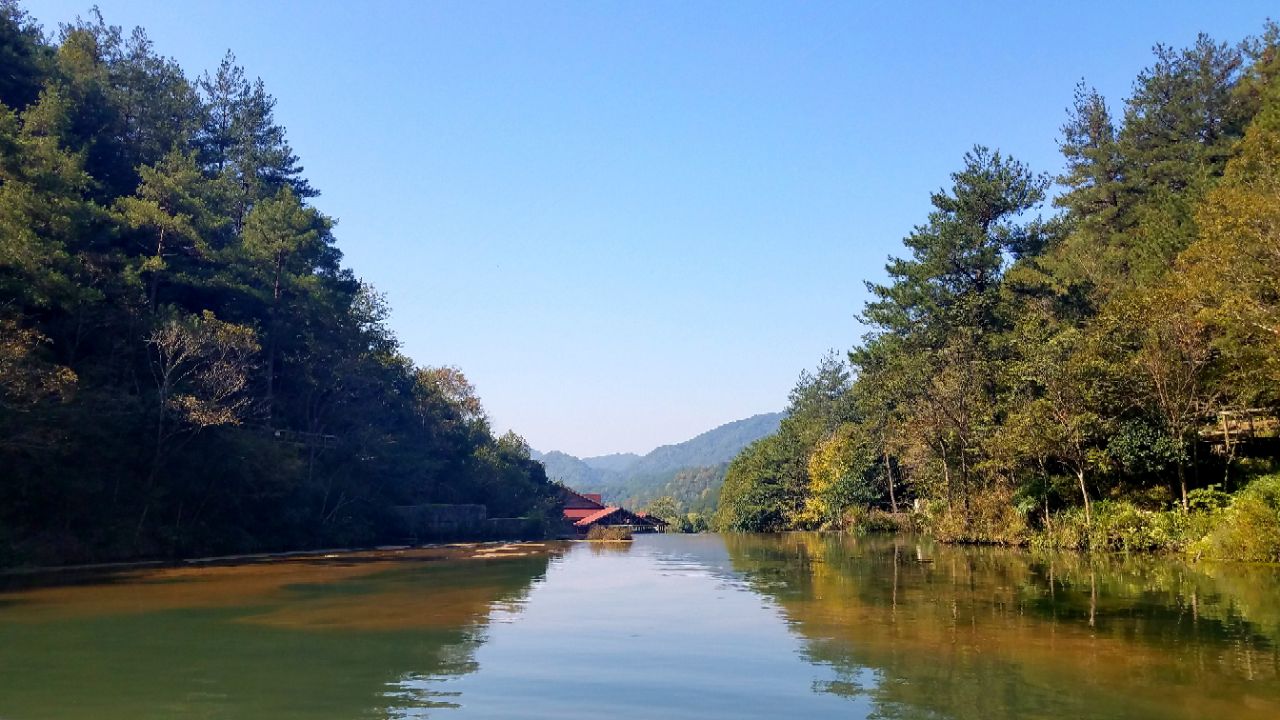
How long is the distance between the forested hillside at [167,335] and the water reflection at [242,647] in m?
10.9

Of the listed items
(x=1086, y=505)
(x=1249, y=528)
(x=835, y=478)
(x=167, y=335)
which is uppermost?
(x=167, y=335)

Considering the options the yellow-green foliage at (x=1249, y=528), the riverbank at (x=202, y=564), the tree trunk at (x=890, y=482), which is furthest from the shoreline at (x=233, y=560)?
the yellow-green foliage at (x=1249, y=528)

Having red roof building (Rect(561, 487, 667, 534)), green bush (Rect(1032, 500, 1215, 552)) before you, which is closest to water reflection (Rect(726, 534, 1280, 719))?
green bush (Rect(1032, 500, 1215, 552))

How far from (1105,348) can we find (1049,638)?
2148cm

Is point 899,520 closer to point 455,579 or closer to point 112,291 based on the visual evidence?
point 455,579

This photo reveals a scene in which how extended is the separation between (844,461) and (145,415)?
156 ft

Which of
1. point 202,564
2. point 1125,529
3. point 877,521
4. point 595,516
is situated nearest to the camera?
point 1125,529

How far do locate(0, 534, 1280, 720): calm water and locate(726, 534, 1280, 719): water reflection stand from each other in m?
0.06

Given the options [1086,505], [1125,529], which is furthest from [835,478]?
[1125,529]

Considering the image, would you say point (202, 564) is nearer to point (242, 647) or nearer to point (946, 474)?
point (242, 647)

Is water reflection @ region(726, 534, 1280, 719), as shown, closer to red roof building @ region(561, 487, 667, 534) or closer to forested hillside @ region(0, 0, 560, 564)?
forested hillside @ region(0, 0, 560, 564)

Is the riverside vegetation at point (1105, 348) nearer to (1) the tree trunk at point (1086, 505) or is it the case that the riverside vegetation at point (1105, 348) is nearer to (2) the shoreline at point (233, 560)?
(1) the tree trunk at point (1086, 505)

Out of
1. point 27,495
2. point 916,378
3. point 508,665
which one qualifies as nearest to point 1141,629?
point 508,665

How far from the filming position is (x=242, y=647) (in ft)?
44.5
